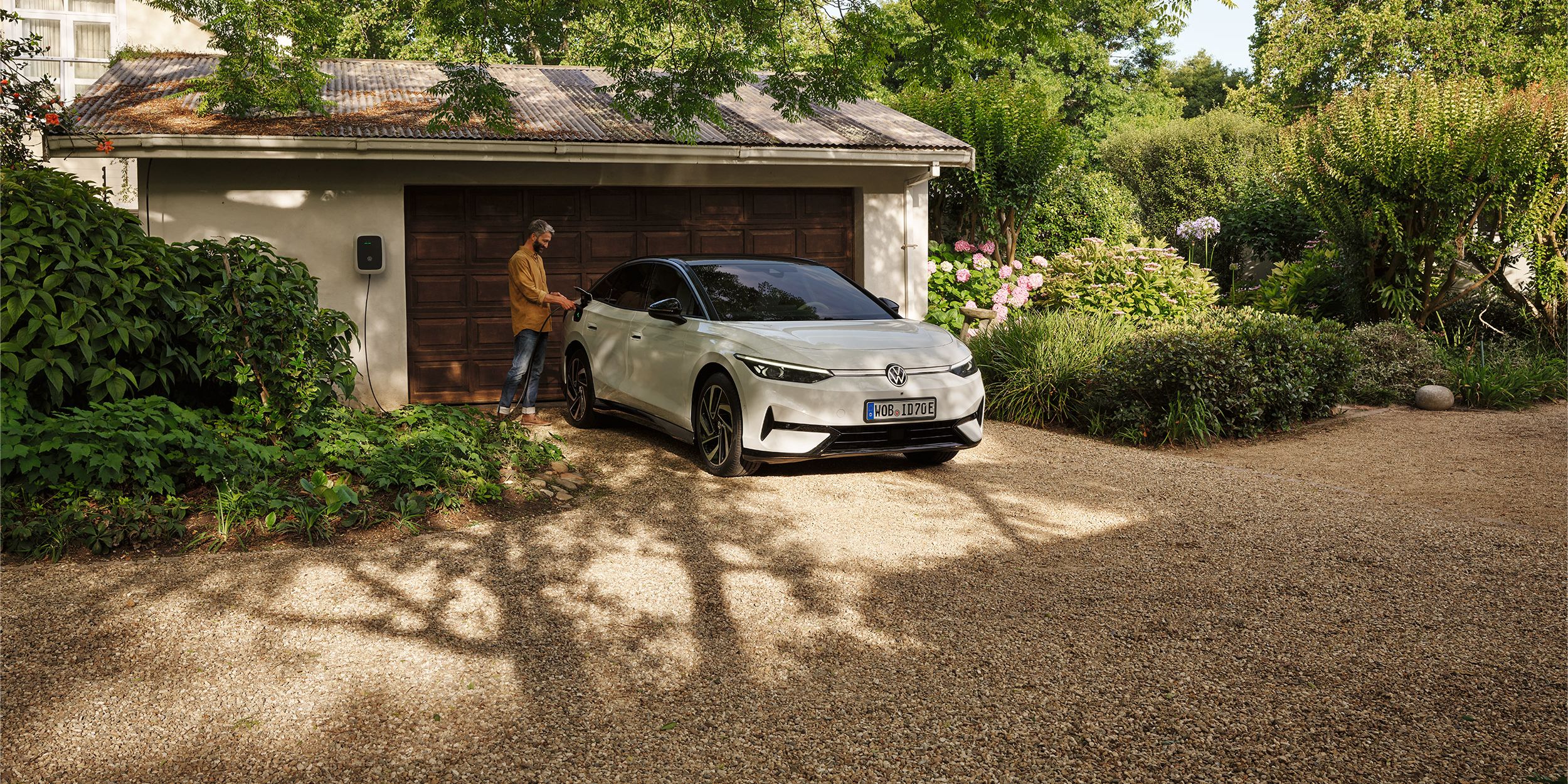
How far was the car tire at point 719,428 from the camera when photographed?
7.64 metres

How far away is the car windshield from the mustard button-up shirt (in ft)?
5.62

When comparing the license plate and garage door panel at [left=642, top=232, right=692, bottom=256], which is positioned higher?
garage door panel at [left=642, top=232, right=692, bottom=256]

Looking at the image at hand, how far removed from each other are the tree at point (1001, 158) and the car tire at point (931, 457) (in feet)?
25.5

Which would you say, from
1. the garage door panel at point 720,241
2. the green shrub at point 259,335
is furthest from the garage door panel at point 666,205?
the green shrub at point 259,335

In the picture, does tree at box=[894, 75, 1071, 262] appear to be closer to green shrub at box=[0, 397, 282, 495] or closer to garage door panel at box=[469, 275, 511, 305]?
garage door panel at box=[469, 275, 511, 305]

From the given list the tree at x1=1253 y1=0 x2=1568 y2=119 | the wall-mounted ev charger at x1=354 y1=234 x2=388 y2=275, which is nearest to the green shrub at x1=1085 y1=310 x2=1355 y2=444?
the wall-mounted ev charger at x1=354 y1=234 x2=388 y2=275

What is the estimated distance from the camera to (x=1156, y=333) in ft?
34.6

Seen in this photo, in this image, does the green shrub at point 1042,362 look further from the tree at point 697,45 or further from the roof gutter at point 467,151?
the tree at point 697,45

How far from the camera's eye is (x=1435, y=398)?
11367 mm

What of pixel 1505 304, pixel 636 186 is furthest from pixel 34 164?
pixel 1505 304

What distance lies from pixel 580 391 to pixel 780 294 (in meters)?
2.34

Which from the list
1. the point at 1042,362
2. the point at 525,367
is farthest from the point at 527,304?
the point at 1042,362

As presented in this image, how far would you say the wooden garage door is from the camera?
11719mm

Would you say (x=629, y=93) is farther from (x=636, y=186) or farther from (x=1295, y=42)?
(x=1295, y=42)
